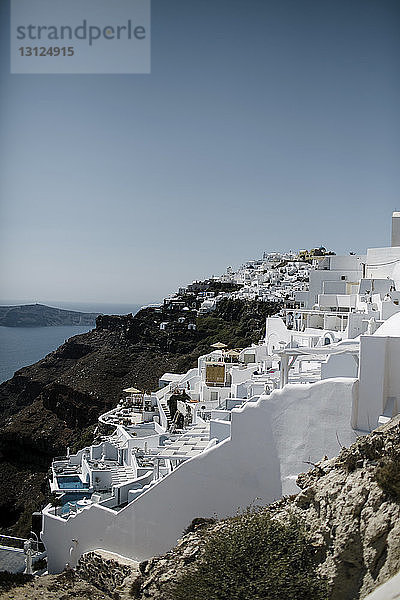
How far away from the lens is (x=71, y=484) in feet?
39.5

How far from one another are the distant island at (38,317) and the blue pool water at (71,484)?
4.12 m

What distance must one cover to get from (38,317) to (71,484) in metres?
20.9

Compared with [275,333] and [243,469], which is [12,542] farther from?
[275,333]

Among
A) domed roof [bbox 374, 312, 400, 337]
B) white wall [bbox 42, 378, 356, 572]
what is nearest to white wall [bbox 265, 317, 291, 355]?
domed roof [bbox 374, 312, 400, 337]

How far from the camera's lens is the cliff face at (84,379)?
2343cm

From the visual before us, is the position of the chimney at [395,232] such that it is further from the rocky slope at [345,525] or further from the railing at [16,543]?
the railing at [16,543]

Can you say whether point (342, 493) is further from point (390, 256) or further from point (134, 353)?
point (134, 353)

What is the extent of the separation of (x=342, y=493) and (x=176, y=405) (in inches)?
414

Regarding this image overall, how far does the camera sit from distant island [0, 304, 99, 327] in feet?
65.7

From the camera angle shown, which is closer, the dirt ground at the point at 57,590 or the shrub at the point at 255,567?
the shrub at the point at 255,567

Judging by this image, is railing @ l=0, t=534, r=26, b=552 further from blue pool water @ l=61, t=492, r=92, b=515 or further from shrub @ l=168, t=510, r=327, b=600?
shrub @ l=168, t=510, r=327, b=600

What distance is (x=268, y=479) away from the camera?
635cm

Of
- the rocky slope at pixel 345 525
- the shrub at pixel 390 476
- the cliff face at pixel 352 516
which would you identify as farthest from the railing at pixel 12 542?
the shrub at pixel 390 476

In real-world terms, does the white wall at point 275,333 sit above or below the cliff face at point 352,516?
above
